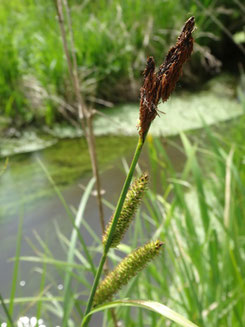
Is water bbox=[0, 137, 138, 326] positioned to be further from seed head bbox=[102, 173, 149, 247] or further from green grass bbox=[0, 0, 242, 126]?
seed head bbox=[102, 173, 149, 247]

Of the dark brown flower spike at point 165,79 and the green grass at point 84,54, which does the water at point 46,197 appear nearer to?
the green grass at point 84,54

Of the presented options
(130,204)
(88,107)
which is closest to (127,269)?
(130,204)

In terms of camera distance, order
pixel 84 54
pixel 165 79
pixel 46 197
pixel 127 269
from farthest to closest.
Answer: pixel 84 54 < pixel 46 197 < pixel 127 269 < pixel 165 79

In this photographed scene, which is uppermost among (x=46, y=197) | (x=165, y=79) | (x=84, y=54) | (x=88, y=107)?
(x=165, y=79)

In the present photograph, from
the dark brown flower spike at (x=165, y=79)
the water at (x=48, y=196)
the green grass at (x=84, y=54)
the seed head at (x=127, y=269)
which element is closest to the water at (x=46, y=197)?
the water at (x=48, y=196)

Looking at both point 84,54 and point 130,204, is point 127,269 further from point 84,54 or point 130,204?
point 84,54

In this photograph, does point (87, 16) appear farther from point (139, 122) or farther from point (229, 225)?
point (139, 122)
